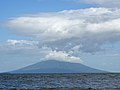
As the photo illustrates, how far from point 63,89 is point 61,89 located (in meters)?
0.45

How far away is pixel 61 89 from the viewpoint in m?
78.6

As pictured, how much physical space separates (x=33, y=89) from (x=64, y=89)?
23.0 ft

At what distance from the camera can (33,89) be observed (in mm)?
80188

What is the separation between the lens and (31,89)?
80.1m

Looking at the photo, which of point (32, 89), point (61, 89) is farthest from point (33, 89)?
point (61, 89)

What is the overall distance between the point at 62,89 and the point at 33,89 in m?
6.61

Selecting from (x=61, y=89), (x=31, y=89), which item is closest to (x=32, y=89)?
(x=31, y=89)

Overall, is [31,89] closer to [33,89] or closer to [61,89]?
[33,89]

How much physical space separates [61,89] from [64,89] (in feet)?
2.20

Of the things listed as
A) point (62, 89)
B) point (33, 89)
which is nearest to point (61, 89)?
point (62, 89)

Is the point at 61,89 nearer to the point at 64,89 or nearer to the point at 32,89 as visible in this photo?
the point at 64,89

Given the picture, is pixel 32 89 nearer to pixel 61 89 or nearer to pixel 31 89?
pixel 31 89

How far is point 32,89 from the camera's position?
263 feet

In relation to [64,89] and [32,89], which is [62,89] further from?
[32,89]
